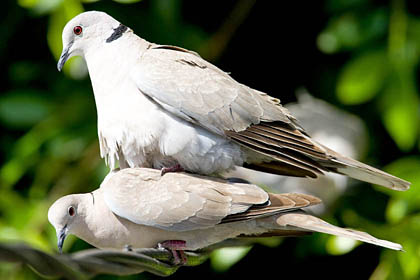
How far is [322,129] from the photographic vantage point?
A: 286cm

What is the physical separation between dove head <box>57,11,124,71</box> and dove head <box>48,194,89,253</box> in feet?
1.11

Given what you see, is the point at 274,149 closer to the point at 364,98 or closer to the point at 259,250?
the point at 364,98

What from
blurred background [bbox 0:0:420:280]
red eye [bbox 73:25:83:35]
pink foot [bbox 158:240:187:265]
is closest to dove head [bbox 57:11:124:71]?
red eye [bbox 73:25:83:35]

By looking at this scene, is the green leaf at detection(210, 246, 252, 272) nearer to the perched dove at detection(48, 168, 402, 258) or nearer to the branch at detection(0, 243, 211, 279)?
the perched dove at detection(48, 168, 402, 258)

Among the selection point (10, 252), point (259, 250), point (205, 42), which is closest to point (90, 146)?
point (205, 42)

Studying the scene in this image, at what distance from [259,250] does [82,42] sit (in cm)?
153

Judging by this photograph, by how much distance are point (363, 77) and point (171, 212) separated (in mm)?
1320

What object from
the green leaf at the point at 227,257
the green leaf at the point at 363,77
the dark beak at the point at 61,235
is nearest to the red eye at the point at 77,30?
the dark beak at the point at 61,235

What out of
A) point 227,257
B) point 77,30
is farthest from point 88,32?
point 227,257

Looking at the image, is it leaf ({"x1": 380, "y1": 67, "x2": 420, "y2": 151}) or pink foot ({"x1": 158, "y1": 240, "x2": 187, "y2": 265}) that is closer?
pink foot ({"x1": 158, "y1": 240, "x2": 187, "y2": 265})

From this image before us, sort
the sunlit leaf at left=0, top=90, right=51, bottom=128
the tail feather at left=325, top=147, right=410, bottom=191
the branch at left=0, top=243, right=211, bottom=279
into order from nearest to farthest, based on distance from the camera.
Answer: the branch at left=0, top=243, right=211, bottom=279, the tail feather at left=325, top=147, right=410, bottom=191, the sunlit leaf at left=0, top=90, right=51, bottom=128

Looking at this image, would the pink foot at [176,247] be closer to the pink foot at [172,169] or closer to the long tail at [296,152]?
the pink foot at [172,169]

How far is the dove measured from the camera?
1543mm

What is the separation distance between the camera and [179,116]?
1.56 metres
